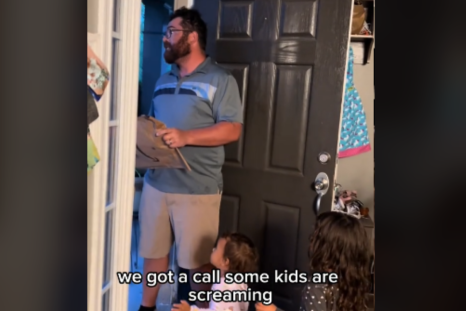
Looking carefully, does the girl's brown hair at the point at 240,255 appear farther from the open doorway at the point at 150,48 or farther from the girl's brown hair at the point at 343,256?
the open doorway at the point at 150,48

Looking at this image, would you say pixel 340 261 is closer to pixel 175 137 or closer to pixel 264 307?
pixel 264 307

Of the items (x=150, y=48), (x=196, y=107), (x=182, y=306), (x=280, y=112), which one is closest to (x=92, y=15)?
(x=150, y=48)

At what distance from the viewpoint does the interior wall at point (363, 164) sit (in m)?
1.03

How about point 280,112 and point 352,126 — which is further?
point 352,126

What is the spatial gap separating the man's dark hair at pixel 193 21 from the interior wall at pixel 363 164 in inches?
16.6

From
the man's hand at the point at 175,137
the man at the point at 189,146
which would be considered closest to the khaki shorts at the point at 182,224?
the man at the point at 189,146

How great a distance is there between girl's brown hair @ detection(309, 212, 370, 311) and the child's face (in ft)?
0.68

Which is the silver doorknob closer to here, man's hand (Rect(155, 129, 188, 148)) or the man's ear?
man's hand (Rect(155, 129, 188, 148))

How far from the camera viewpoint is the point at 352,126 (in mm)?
1118

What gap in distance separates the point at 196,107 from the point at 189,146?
0.09 meters

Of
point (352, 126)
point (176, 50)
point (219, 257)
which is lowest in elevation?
point (219, 257)
